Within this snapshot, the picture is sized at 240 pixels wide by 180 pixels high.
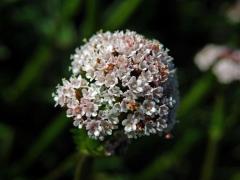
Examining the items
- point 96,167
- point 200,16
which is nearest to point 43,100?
point 96,167

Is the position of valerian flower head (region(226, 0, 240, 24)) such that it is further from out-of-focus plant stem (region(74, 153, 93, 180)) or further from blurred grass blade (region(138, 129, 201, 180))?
out-of-focus plant stem (region(74, 153, 93, 180))

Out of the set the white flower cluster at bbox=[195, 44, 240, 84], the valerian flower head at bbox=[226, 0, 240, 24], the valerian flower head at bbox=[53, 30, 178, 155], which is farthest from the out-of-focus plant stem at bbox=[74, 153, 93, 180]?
the valerian flower head at bbox=[226, 0, 240, 24]

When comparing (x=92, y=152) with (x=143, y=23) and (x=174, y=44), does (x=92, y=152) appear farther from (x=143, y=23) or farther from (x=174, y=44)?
(x=174, y=44)

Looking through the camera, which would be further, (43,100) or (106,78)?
(43,100)

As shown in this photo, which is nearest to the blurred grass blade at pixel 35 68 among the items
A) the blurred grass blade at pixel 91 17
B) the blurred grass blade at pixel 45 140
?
the blurred grass blade at pixel 91 17

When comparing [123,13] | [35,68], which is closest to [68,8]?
[123,13]

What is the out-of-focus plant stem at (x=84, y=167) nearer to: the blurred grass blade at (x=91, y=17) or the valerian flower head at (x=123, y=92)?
the valerian flower head at (x=123, y=92)
